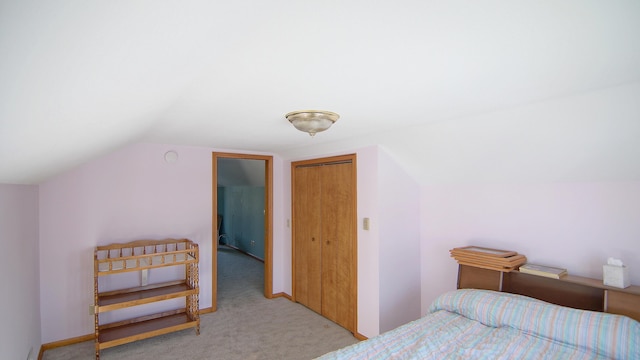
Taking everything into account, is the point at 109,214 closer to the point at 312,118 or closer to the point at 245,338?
the point at 245,338

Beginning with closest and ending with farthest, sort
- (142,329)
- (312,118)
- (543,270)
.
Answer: (312,118)
(543,270)
(142,329)

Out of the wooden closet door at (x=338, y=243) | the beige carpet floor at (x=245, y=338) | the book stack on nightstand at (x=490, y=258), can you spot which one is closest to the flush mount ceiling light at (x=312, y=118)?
the wooden closet door at (x=338, y=243)

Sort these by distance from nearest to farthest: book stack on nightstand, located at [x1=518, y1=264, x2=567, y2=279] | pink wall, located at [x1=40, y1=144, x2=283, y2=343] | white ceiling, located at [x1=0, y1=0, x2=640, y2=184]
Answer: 1. white ceiling, located at [x1=0, y1=0, x2=640, y2=184]
2. book stack on nightstand, located at [x1=518, y1=264, x2=567, y2=279]
3. pink wall, located at [x1=40, y1=144, x2=283, y2=343]

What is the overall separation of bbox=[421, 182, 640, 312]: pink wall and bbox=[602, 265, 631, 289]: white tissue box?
171 millimetres

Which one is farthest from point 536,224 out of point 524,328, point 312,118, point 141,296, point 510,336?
point 141,296

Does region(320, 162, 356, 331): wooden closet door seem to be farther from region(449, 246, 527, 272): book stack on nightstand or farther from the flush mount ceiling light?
the flush mount ceiling light

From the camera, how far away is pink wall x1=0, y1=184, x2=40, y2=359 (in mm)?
1769

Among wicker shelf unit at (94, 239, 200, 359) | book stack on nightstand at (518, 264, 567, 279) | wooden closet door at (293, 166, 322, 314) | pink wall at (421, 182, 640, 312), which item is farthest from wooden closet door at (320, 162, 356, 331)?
book stack on nightstand at (518, 264, 567, 279)

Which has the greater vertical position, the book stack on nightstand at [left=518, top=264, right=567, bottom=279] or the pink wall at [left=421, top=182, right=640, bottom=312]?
the pink wall at [left=421, top=182, right=640, bottom=312]

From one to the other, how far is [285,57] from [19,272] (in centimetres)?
239

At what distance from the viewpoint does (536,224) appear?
104 inches

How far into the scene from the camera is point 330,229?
3742 millimetres

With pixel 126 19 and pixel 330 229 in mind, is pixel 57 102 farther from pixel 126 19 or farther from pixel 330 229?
pixel 330 229

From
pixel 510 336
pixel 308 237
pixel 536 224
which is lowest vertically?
pixel 510 336
